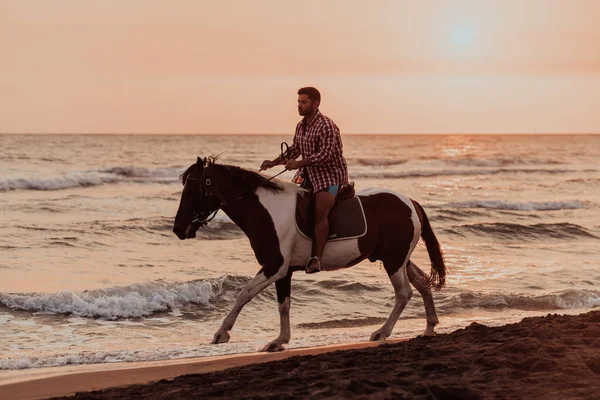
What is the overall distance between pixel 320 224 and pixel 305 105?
120cm

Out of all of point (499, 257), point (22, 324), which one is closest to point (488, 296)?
point (499, 257)

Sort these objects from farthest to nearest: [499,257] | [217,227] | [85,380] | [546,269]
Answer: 1. [217,227]
2. [499,257]
3. [546,269]
4. [85,380]

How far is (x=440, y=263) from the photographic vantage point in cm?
1050

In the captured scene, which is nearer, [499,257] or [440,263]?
[440,263]

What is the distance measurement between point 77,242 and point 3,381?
35.9 ft

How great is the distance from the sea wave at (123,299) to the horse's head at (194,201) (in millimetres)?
3298

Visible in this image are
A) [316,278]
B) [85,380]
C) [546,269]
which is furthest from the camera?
[546,269]

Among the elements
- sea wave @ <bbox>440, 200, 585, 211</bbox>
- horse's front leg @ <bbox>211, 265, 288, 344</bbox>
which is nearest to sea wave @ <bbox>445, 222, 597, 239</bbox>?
sea wave @ <bbox>440, 200, 585, 211</bbox>

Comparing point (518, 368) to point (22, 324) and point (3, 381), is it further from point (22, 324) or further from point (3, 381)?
point (22, 324)

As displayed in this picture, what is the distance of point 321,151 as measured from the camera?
30.5 ft

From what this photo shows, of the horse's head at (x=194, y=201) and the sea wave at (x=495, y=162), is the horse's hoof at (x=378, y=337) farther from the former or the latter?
the sea wave at (x=495, y=162)

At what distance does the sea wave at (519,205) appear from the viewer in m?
31.2

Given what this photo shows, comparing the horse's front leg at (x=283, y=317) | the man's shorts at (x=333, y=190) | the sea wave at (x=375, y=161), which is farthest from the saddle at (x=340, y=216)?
the sea wave at (x=375, y=161)

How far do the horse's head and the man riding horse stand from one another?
2.15ft
